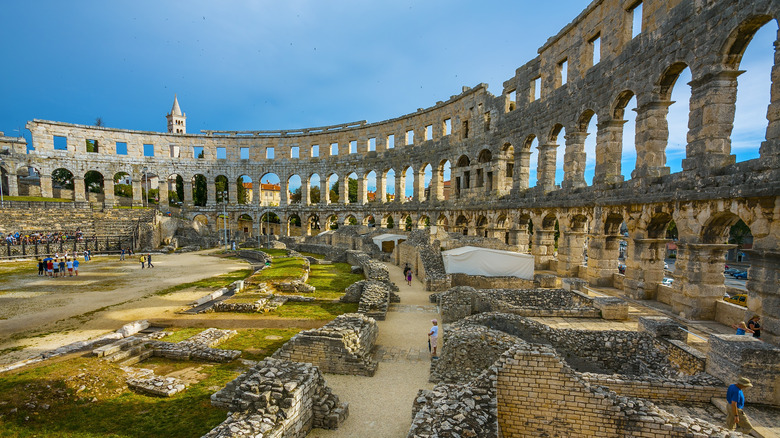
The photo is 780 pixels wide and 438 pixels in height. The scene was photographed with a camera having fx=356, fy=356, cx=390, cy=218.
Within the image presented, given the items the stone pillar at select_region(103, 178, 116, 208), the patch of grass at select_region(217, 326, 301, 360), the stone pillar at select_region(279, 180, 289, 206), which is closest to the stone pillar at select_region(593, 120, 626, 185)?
the patch of grass at select_region(217, 326, 301, 360)

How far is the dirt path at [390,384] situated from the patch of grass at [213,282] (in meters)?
10.6

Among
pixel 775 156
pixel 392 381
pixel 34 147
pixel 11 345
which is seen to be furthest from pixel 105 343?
pixel 34 147

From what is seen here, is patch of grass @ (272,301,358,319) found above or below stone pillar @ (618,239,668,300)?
below

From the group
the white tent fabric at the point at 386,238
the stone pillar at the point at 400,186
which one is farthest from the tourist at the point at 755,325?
the stone pillar at the point at 400,186

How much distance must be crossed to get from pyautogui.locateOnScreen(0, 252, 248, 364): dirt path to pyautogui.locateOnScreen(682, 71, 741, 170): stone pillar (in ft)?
62.6

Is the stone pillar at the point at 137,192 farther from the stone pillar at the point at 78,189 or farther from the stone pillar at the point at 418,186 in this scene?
the stone pillar at the point at 418,186

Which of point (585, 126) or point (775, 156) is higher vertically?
point (585, 126)

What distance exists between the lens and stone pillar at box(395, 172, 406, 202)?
3944 cm

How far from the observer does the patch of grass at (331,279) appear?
671 inches

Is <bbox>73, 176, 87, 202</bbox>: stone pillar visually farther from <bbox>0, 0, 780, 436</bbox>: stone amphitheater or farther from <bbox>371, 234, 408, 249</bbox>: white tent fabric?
<bbox>371, 234, 408, 249</bbox>: white tent fabric

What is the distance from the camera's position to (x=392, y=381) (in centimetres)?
841

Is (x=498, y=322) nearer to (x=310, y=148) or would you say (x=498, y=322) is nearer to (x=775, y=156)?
(x=775, y=156)

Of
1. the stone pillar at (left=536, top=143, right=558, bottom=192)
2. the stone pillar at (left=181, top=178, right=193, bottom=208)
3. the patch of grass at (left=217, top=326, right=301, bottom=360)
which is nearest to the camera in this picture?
the patch of grass at (left=217, top=326, right=301, bottom=360)

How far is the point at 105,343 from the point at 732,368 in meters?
14.9
